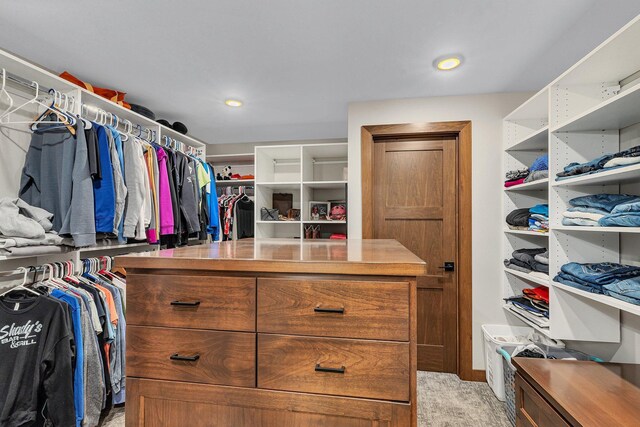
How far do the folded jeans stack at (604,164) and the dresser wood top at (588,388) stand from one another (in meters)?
0.98

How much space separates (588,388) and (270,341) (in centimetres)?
142

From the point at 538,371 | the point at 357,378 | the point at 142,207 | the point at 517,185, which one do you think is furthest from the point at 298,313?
the point at 517,185

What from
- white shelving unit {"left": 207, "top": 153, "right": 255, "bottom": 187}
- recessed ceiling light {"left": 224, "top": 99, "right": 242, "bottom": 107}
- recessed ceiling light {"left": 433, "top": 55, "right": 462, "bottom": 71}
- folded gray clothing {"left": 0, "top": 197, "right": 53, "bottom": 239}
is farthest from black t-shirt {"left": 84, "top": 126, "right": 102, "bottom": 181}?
recessed ceiling light {"left": 433, "top": 55, "right": 462, "bottom": 71}

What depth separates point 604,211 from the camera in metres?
1.49

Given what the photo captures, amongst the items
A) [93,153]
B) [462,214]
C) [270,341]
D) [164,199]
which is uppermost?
[93,153]

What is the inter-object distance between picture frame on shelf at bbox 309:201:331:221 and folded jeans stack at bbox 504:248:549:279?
1.81m

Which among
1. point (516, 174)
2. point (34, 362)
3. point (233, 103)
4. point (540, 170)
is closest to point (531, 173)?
point (540, 170)

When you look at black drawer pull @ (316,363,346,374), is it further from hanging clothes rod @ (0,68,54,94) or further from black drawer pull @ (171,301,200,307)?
hanging clothes rod @ (0,68,54,94)

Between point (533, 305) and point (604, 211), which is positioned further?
point (533, 305)

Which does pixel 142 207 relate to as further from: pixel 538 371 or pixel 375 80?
pixel 538 371

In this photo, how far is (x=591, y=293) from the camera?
1.47 meters

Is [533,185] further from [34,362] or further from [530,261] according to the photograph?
[34,362]

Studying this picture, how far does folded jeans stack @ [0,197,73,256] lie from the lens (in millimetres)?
1474

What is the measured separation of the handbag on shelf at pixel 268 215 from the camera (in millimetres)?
3340
